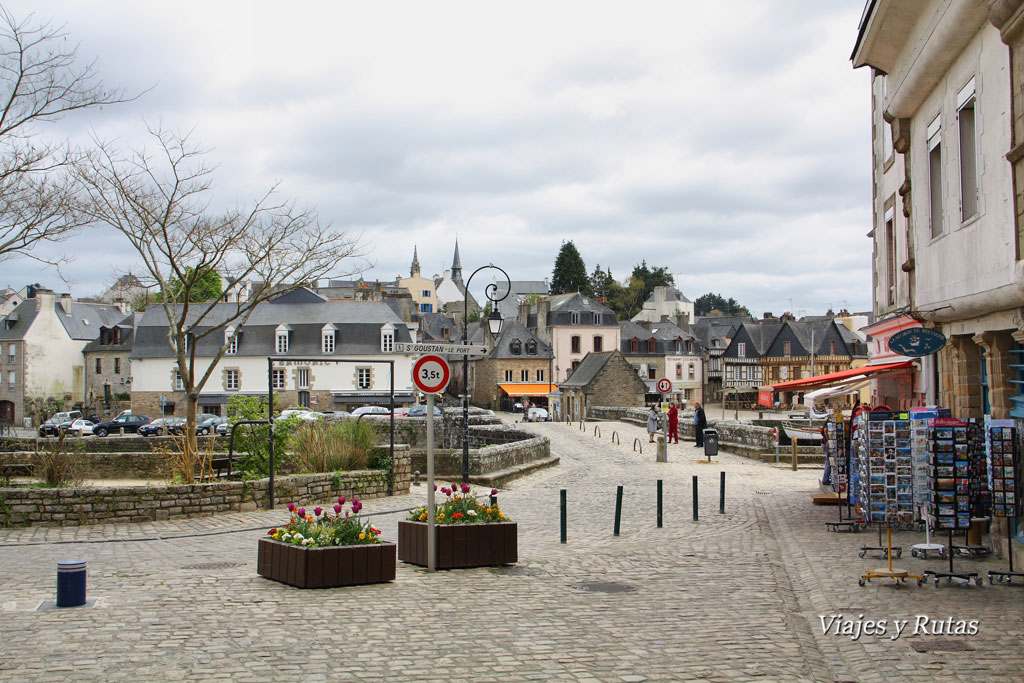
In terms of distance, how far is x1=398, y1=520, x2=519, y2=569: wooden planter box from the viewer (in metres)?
10.7

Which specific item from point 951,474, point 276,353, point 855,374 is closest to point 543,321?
point 276,353

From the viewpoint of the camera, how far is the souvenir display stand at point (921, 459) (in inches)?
401

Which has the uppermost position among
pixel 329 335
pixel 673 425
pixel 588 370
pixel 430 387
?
pixel 329 335

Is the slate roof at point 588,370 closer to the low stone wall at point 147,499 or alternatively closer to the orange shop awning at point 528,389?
the orange shop awning at point 528,389

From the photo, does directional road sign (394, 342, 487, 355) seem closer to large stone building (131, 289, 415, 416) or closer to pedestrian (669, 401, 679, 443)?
pedestrian (669, 401, 679, 443)

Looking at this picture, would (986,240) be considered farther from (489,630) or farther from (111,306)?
(111,306)

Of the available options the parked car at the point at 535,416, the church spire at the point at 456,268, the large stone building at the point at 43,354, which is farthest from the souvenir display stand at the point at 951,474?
the church spire at the point at 456,268

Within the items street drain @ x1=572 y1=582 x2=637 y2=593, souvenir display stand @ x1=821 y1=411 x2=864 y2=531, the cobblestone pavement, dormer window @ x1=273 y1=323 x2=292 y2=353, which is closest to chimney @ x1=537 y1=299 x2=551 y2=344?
dormer window @ x1=273 y1=323 x2=292 y2=353

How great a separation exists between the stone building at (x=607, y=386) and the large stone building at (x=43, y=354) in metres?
38.0

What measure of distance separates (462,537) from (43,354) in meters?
69.2

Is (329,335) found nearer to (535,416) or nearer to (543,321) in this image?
(535,416)

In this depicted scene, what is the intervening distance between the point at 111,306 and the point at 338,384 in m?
30.9

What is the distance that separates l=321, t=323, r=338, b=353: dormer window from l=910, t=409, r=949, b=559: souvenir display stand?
53111 mm

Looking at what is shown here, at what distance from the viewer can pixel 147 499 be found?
14945 mm
